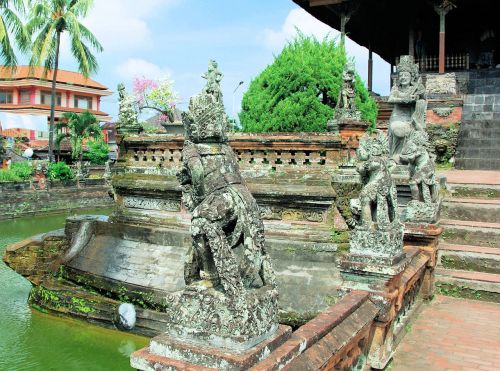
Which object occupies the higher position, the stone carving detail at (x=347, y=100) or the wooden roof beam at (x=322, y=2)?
the wooden roof beam at (x=322, y=2)

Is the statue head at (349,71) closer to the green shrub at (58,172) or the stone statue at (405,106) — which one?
the stone statue at (405,106)

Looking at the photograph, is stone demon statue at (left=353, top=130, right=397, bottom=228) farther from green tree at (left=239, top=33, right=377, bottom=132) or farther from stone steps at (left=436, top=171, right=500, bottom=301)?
green tree at (left=239, top=33, right=377, bottom=132)

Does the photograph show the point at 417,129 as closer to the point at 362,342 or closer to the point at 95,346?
the point at 362,342

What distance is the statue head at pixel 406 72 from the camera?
32.6 feet

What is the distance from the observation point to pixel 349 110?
35.5 feet

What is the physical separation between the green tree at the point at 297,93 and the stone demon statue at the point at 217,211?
11.1 meters

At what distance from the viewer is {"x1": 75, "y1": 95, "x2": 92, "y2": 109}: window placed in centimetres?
5379

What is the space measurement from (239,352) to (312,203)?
19.2 ft

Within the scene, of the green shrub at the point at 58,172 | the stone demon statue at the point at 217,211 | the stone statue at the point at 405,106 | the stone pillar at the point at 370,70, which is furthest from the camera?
the green shrub at the point at 58,172

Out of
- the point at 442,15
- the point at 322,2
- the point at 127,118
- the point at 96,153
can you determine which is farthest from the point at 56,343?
the point at 96,153

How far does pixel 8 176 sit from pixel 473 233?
24253 millimetres

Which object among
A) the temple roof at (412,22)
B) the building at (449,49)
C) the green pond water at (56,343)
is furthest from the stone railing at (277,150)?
the temple roof at (412,22)

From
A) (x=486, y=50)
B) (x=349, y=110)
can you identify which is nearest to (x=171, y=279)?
(x=349, y=110)

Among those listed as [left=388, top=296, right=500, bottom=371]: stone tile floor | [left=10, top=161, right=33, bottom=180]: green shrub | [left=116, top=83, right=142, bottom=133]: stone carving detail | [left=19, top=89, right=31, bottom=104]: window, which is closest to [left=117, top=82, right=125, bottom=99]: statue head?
[left=116, top=83, right=142, bottom=133]: stone carving detail
